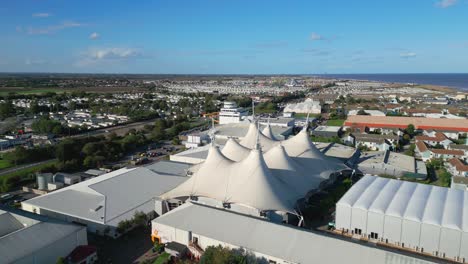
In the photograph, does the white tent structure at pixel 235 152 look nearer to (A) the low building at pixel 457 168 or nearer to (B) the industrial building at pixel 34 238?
(B) the industrial building at pixel 34 238

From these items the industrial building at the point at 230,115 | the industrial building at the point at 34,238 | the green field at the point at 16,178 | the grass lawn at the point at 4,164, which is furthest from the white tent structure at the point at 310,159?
the industrial building at the point at 230,115

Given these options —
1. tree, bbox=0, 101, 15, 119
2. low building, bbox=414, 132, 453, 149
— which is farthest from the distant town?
tree, bbox=0, 101, 15, 119

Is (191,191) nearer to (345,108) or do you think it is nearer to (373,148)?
(373,148)

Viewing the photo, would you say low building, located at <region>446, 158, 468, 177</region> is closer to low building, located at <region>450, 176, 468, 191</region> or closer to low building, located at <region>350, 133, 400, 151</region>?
low building, located at <region>450, 176, 468, 191</region>

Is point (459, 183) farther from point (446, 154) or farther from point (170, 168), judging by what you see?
point (170, 168)

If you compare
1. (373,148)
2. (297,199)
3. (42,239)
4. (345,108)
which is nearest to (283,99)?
(345,108)

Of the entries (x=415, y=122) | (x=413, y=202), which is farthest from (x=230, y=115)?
(x=413, y=202)
